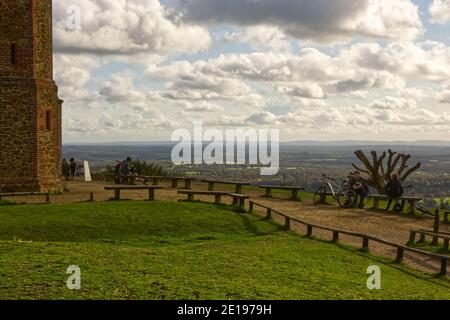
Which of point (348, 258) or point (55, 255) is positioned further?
point (348, 258)

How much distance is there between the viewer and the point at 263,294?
852 cm

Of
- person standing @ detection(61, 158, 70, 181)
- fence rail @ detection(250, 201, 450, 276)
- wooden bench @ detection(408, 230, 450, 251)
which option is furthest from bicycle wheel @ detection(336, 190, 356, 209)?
person standing @ detection(61, 158, 70, 181)

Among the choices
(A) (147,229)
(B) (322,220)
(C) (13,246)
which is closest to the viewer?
(C) (13,246)

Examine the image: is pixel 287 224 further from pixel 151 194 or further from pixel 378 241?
pixel 151 194

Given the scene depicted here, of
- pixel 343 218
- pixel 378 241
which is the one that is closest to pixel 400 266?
pixel 378 241

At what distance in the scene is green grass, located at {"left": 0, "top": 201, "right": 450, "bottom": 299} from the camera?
341 inches

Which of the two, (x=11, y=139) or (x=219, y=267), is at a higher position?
(x=11, y=139)

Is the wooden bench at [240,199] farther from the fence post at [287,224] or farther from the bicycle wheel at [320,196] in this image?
the bicycle wheel at [320,196]

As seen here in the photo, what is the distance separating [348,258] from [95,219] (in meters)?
7.96

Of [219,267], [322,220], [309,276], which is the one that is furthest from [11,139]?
[309,276]

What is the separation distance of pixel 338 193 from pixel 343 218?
3.55 meters

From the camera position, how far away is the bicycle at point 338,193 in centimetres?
Result: 2230

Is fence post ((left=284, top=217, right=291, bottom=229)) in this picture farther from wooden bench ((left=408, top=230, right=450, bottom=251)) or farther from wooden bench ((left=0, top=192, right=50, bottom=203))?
wooden bench ((left=0, top=192, right=50, bottom=203))

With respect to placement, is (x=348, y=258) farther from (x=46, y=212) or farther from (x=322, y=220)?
(x=46, y=212)
